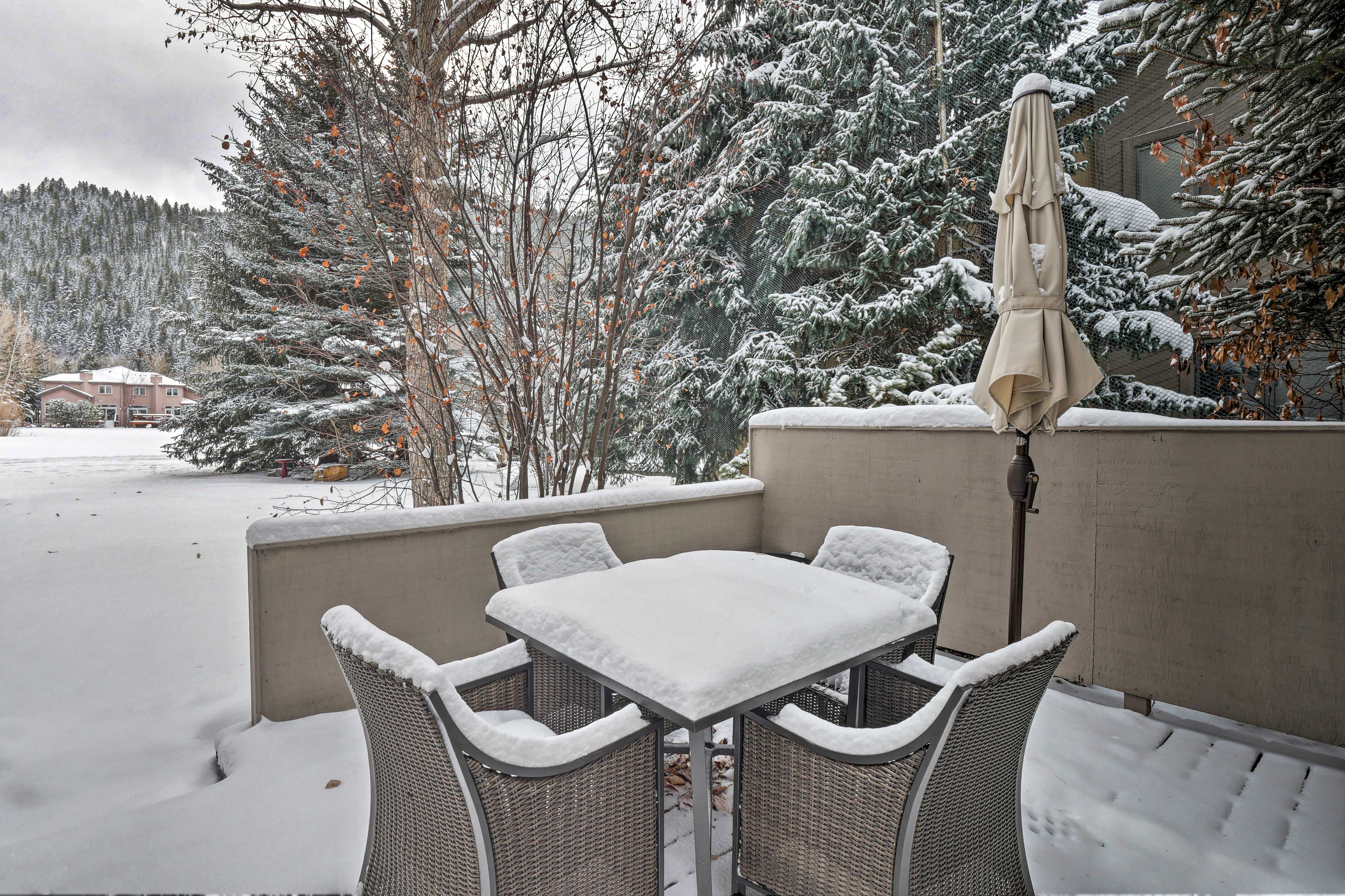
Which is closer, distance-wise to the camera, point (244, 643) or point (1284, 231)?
→ point (1284, 231)

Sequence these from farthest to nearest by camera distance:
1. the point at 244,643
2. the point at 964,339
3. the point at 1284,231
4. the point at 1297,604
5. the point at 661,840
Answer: the point at 964,339 → the point at 244,643 → the point at 1284,231 → the point at 1297,604 → the point at 661,840

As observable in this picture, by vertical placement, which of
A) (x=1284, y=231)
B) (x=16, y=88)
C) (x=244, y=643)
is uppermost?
(x=16, y=88)

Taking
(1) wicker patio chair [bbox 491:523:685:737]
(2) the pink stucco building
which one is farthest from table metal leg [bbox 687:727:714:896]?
(2) the pink stucco building

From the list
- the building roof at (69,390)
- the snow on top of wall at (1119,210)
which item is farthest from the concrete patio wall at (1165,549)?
the building roof at (69,390)

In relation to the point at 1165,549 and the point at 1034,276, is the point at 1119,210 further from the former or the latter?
the point at 1034,276

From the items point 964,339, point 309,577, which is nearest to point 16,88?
point 309,577

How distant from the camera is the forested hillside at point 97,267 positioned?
28.8 ft

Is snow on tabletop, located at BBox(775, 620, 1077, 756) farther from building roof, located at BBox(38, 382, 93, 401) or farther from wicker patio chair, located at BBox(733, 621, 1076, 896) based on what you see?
building roof, located at BBox(38, 382, 93, 401)

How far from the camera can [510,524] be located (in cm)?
259

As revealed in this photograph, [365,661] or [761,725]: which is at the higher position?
[365,661]

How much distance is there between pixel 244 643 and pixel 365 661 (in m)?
2.89

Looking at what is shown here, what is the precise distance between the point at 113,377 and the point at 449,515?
15211 millimetres

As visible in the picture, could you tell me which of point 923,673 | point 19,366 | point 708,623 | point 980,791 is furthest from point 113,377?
point 980,791

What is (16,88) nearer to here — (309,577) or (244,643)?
(244,643)
